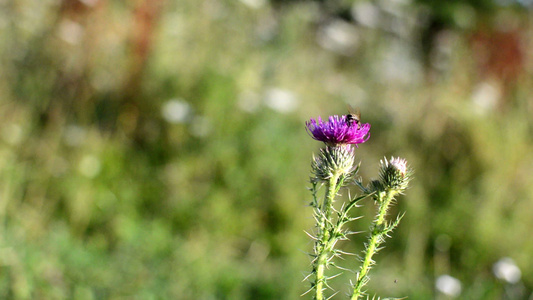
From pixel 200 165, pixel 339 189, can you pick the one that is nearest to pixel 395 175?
pixel 339 189

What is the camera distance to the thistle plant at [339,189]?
0.93m

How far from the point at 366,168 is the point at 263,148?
96 cm

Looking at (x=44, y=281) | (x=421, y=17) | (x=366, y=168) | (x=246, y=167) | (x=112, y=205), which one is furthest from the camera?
(x=421, y=17)

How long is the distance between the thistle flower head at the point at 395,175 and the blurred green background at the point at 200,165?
4.50 feet

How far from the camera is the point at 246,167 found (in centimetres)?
362

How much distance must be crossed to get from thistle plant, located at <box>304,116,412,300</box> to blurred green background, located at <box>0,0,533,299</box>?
131 centimetres

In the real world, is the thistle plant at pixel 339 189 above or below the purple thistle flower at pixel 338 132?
below

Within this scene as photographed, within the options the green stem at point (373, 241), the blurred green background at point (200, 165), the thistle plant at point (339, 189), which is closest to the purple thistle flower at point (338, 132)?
the thistle plant at point (339, 189)

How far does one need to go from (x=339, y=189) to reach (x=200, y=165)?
101 inches

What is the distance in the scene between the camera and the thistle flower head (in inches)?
38.0

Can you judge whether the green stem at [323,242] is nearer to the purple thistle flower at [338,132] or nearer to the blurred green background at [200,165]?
the purple thistle flower at [338,132]

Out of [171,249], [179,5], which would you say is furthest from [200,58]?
[171,249]

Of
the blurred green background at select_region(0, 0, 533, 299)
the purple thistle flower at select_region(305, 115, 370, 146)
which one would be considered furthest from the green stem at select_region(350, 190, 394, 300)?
the blurred green background at select_region(0, 0, 533, 299)

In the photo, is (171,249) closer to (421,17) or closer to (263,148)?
(263,148)
